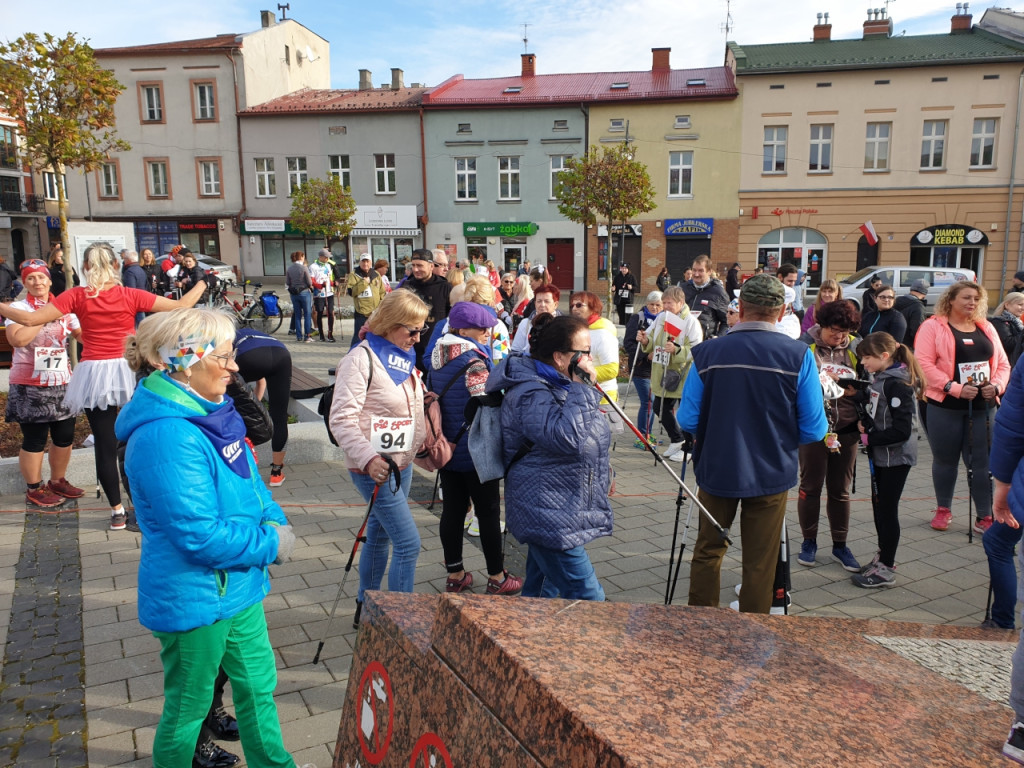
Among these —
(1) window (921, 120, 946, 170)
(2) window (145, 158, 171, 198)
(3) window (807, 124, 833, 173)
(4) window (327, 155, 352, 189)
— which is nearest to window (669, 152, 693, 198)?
(3) window (807, 124, 833, 173)

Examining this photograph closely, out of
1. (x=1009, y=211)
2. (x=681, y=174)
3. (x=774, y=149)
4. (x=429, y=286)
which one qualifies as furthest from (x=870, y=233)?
(x=429, y=286)

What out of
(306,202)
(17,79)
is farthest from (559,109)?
(17,79)

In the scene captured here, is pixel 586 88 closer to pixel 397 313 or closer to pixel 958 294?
pixel 958 294

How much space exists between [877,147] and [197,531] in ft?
115

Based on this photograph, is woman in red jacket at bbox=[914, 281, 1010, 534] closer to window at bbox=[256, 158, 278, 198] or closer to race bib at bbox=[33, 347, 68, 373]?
race bib at bbox=[33, 347, 68, 373]

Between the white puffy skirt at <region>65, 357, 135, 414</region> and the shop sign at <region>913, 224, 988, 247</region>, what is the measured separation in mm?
33494

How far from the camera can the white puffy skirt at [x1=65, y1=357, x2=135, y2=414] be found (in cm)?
531

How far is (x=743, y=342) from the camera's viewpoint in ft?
12.2

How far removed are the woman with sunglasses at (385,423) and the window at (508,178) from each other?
32428mm

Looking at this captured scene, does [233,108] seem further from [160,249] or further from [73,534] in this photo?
[73,534]

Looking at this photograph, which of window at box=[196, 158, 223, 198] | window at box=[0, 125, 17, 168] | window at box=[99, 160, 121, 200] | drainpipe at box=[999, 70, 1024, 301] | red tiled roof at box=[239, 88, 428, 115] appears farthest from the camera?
window at box=[0, 125, 17, 168]

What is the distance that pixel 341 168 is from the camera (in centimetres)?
3638

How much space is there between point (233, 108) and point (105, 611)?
3639 centimetres

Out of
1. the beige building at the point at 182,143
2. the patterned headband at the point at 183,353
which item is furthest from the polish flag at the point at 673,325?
the beige building at the point at 182,143
